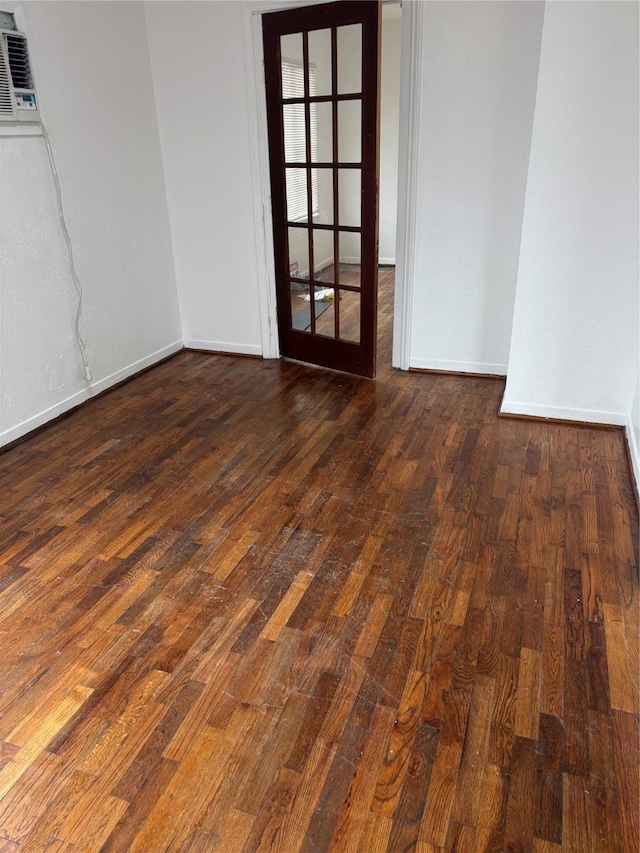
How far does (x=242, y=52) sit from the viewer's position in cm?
374

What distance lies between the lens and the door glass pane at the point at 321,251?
3865 mm

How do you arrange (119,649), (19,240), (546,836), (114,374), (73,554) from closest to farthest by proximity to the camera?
(546,836), (119,649), (73,554), (19,240), (114,374)

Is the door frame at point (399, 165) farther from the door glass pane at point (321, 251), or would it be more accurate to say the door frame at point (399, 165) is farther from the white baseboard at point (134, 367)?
the white baseboard at point (134, 367)

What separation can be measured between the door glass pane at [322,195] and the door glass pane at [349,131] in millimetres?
145

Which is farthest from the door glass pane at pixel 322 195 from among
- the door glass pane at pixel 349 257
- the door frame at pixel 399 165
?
the door frame at pixel 399 165

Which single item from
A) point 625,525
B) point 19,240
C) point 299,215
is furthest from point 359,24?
point 625,525

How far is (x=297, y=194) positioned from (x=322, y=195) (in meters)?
0.19

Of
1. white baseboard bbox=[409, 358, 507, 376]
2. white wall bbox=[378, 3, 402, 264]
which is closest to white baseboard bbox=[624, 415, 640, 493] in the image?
white baseboard bbox=[409, 358, 507, 376]

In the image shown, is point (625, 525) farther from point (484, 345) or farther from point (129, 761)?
point (129, 761)

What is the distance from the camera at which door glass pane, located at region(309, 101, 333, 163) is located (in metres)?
3.58

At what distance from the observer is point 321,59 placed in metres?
3.48

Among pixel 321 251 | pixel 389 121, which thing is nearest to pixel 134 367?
pixel 321 251

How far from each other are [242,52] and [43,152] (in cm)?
140

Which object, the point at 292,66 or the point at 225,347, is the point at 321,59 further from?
the point at 225,347
